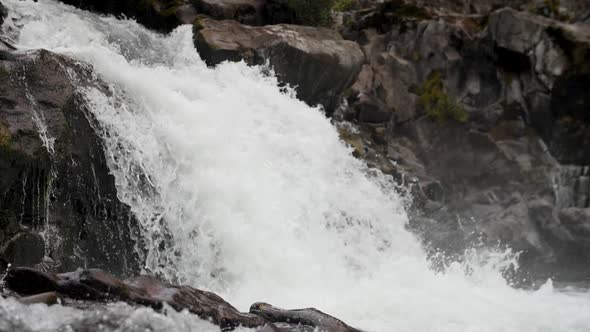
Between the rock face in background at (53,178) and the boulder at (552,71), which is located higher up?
the boulder at (552,71)

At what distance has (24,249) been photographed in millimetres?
9352

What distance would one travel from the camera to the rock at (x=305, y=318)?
7.43 meters

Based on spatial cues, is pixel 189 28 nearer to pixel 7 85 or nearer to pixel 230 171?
pixel 230 171

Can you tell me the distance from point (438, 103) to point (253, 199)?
9.93m

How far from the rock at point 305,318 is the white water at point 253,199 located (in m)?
1.98

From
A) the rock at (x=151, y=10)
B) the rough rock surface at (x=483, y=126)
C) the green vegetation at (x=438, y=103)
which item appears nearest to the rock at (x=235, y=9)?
the rock at (x=151, y=10)

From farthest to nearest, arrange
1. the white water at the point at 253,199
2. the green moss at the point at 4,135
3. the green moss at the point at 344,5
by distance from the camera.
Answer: the green moss at the point at 344,5, the white water at the point at 253,199, the green moss at the point at 4,135

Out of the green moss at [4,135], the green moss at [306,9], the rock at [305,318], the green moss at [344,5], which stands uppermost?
the green moss at [344,5]

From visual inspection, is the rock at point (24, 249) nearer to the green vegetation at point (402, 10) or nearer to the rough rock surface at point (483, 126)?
the rough rock surface at point (483, 126)

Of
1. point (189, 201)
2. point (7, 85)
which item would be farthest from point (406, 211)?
point (7, 85)

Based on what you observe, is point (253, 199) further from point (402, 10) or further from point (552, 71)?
point (402, 10)

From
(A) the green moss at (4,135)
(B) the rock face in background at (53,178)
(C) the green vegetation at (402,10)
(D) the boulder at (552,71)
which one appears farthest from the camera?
(C) the green vegetation at (402,10)

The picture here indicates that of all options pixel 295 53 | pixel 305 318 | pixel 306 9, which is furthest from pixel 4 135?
pixel 306 9

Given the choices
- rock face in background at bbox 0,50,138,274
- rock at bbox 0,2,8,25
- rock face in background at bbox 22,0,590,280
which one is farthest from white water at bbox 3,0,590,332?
rock face in background at bbox 22,0,590,280
